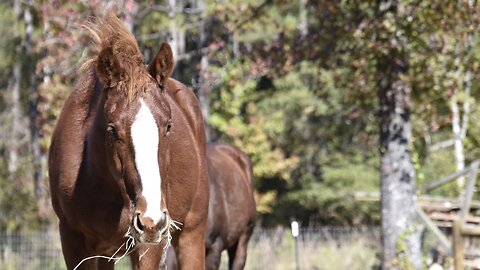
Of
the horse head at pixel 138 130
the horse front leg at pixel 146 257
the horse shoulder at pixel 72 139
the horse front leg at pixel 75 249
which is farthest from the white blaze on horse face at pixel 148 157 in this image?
the horse front leg at pixel 75 249

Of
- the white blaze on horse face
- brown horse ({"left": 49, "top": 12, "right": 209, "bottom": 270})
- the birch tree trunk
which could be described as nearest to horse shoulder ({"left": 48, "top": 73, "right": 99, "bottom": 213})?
brown horse ({"left": 49, "top": 12, "right": 209, "bottom": 270})

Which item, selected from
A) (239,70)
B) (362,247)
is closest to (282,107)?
(362,247)

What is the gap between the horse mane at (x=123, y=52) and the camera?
5.47 meters

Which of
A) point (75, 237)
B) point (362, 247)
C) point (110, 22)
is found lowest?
point (362, 247)

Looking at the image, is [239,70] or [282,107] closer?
[239,70]

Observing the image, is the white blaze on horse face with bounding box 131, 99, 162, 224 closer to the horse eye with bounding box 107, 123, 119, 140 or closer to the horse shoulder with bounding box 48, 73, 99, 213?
the horse eye with bounding box 107, 123, 119, 140

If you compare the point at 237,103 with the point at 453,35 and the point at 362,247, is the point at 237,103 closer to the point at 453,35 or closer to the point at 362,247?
the point at 362,247

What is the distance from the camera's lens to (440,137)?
37.8 m

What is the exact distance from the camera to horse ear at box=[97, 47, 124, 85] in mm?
5555

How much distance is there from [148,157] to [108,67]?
68 centimetres

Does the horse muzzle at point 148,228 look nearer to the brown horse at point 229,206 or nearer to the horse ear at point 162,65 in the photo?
the horse ear at point 162,65

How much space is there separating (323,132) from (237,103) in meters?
7.30

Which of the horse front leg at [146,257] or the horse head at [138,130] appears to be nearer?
the horse head at [138,130]

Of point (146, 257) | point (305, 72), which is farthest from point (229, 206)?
point (305, 72)
